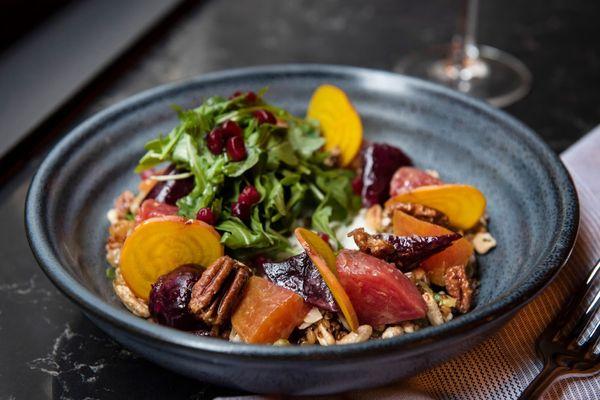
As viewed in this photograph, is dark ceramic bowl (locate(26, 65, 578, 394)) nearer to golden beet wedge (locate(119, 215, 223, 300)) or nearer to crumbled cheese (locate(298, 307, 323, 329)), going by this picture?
golden beet wedge (locate(119, 215, 223, 300))

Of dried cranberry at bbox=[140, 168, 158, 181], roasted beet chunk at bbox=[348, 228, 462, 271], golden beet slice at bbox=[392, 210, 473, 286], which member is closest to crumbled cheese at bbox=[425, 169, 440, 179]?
golden beet slice at bbox=[392, 210, 473, 286]

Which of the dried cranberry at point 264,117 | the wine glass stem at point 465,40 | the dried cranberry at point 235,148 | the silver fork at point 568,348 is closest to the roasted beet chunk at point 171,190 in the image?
the dried cranberry at point 235,148

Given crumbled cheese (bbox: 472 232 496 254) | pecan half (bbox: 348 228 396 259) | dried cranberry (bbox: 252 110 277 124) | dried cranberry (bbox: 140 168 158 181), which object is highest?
dried cranberry (bbox: 252 110 277 124)

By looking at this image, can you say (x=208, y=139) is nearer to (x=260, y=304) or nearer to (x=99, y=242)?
(x=99, y=242)

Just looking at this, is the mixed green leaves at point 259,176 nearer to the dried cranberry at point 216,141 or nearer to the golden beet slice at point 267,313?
the dried cranberry at point 216,141

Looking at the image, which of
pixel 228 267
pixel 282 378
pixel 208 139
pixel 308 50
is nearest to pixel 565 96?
pixel 308 50
